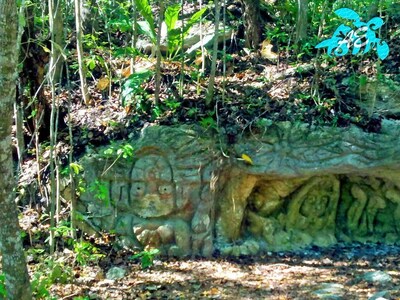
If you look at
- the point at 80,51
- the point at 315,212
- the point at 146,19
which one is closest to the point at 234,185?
the point at 315,212

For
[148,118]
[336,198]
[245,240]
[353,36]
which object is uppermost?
[353,36]

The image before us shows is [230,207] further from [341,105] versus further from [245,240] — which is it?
[341,105]

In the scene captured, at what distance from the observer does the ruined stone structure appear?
6.55 m

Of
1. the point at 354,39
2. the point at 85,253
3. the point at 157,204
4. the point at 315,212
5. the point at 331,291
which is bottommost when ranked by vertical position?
the point at 331,291

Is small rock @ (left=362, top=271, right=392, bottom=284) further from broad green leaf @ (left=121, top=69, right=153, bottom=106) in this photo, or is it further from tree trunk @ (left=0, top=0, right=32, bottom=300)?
tree trunk @ (left=0, top=0, right=32, bottom=300)

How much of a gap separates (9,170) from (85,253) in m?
2.03

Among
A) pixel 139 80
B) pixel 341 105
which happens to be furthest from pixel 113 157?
pixel 341 105

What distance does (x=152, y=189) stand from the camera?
661 cm

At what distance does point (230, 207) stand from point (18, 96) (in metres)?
2.80

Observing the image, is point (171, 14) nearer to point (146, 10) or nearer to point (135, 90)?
point (146, 10)

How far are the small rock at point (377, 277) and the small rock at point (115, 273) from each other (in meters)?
2.56

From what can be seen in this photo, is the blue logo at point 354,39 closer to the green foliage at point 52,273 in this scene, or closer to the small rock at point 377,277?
the small rock at point 377,277

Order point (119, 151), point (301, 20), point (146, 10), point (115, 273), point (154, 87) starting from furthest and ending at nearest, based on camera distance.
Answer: point (301, 20) < point (154, 87) < point (146, 10) < point (119, 151) < point (115, 273)

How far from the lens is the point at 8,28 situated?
3.74 m
